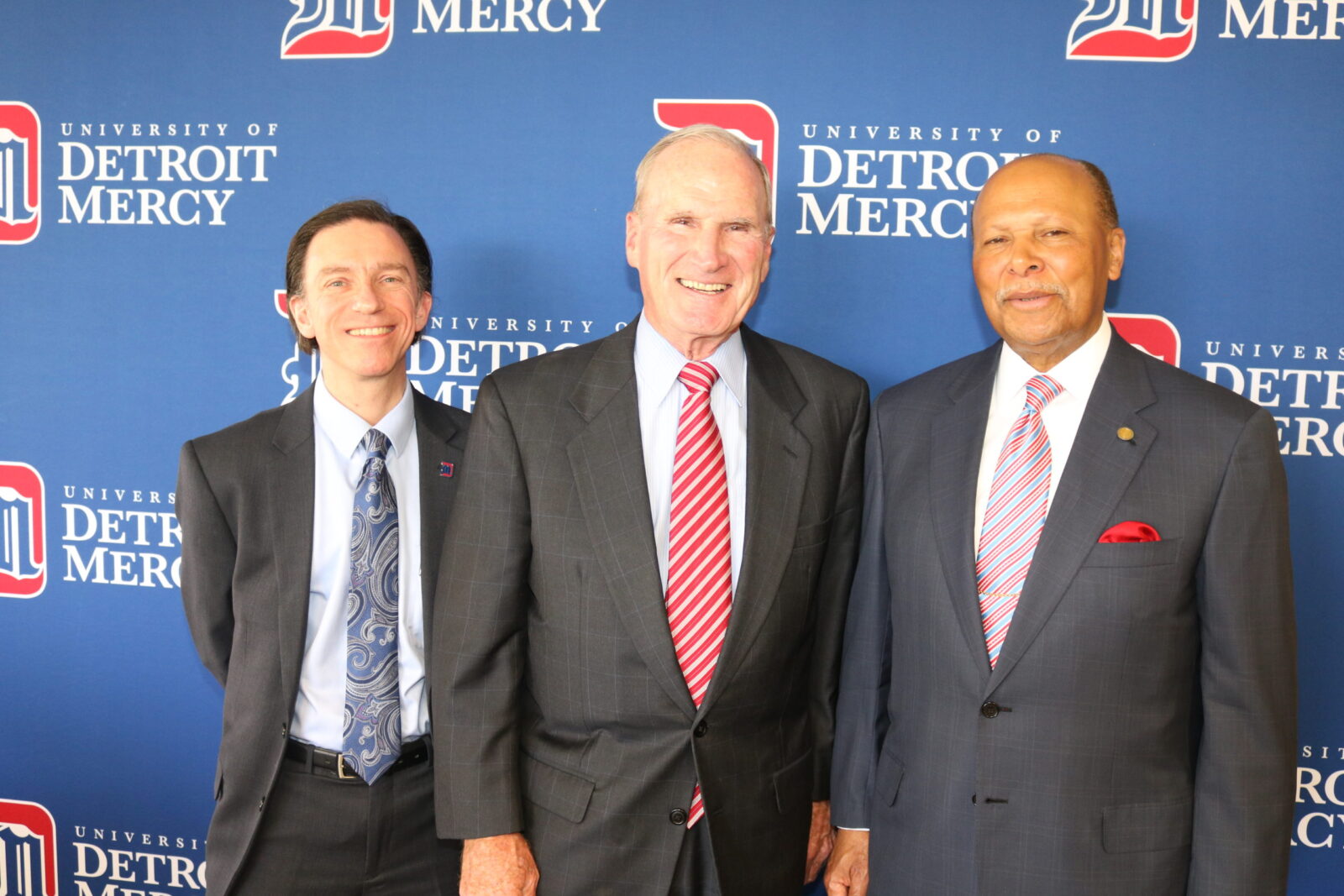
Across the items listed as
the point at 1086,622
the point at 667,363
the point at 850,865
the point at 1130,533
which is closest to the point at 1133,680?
the point at 1086,622

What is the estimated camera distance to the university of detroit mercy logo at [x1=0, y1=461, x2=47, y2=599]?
9.67ft

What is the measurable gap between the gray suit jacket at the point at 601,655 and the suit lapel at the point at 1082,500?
1.24 feet

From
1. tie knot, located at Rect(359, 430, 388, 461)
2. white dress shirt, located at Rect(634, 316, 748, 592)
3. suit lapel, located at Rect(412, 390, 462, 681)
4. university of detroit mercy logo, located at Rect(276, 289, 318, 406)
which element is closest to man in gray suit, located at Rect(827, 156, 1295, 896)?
white dress shirt, located at Rect(634, 316, 748, 592)

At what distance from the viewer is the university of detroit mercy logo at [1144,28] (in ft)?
7.97

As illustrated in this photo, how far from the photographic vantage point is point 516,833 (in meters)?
1.78

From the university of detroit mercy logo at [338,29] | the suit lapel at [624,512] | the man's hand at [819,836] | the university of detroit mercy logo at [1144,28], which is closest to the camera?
the suit lapel at [624,512]

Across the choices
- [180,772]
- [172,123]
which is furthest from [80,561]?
[172,123]

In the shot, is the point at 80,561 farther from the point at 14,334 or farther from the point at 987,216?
the point at 987,216

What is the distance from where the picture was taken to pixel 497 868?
1.76 meters

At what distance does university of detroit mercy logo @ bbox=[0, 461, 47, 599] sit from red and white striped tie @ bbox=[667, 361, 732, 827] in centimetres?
216

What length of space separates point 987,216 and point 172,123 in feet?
7.24

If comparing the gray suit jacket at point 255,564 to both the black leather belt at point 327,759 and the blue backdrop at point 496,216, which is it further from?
the blue backdrop at point 496,216

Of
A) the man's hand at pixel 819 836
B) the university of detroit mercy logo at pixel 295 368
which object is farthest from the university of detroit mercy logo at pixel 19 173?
the man's hand at pixel 819 836

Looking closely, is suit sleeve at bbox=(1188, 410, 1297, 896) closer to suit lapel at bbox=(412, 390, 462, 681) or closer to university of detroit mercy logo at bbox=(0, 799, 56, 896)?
suit lapel at bbox=(412, 390, 462, 681)
